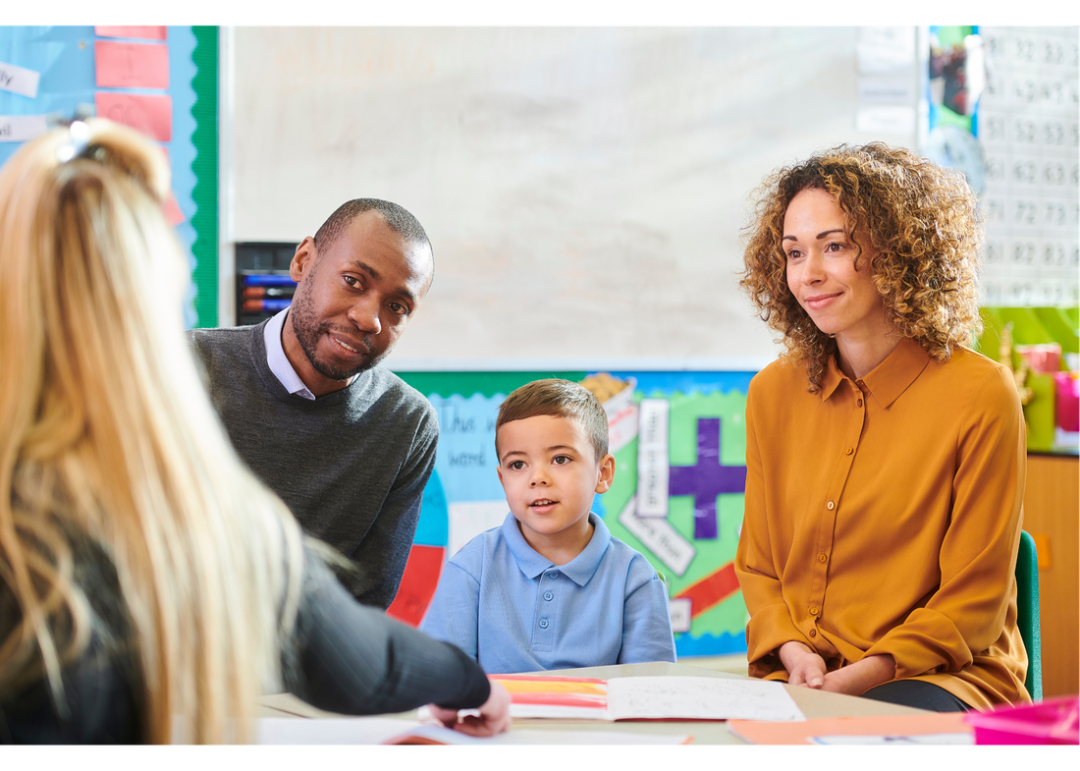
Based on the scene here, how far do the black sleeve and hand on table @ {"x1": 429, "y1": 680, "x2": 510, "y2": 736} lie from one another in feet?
0.32

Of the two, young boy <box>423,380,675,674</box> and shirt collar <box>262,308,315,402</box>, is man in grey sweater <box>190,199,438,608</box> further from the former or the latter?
young boy <box>423,380,675,674</box>

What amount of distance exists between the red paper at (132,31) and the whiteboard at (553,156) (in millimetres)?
195

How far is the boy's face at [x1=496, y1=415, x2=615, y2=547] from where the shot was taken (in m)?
1.37

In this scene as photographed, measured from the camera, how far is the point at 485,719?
2.70ft

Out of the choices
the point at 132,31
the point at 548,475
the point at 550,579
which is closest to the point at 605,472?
the point at 548,475

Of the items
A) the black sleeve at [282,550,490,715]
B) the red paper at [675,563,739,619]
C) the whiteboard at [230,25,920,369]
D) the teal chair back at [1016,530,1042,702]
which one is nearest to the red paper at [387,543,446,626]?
the whiteboard at [230,25,920,369]

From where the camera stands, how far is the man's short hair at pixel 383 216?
148 centimetres

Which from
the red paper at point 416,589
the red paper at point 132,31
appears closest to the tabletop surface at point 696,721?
the red paper at point 416,589

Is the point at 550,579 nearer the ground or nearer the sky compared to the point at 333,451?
nearer the ground

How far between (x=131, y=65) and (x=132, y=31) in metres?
0.09

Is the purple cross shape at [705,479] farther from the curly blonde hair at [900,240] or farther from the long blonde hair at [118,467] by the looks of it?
the long blonde hair at [118,467]

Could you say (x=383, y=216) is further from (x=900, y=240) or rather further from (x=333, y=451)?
(x=900, y=240)

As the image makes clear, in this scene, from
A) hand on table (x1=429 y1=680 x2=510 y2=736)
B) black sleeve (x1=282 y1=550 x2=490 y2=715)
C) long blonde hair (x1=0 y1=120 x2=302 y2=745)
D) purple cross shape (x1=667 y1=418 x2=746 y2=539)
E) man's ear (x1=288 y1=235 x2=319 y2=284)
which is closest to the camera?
long blonde hair (x1=0 y1=120 x2=302 y2=745)
